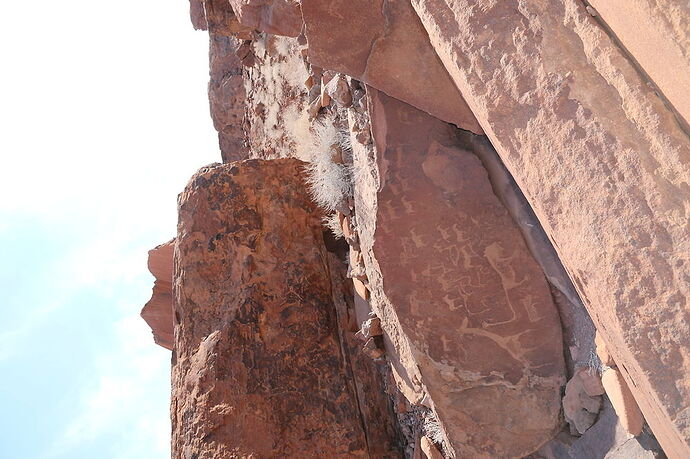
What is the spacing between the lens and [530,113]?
6.91 ft

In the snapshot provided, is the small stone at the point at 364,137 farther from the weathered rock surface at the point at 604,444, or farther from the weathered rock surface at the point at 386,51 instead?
the weathered rock surface at the point at 604,444

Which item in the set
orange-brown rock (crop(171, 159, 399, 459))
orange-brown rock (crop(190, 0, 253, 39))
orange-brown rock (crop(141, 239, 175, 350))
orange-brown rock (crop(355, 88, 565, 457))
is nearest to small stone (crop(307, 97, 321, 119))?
orange-brown rock (crop(171, 159, 399, 459))

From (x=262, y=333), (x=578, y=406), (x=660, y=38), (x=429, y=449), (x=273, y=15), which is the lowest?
(x=578, y=406)

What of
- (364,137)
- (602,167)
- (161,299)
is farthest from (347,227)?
(161,299)

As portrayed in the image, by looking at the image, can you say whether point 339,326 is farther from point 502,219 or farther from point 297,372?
point 502,219

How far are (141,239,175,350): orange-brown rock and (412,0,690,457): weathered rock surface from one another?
172 inches

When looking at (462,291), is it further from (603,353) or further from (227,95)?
(227,95)

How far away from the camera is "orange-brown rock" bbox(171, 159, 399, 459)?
3.83 m

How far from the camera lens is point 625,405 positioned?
96.0 inches

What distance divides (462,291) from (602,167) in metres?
1.35

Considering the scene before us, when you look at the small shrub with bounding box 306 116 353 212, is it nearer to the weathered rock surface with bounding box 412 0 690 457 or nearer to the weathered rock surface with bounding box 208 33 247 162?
the weathered rock surface with bounding box 412 0 690 457

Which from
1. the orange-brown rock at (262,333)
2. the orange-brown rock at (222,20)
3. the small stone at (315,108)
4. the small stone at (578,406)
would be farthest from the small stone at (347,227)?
the orange-brown rock at (222,20)

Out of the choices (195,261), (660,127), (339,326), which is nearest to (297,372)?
(339,326)

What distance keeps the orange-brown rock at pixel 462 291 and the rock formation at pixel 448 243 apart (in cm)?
1
